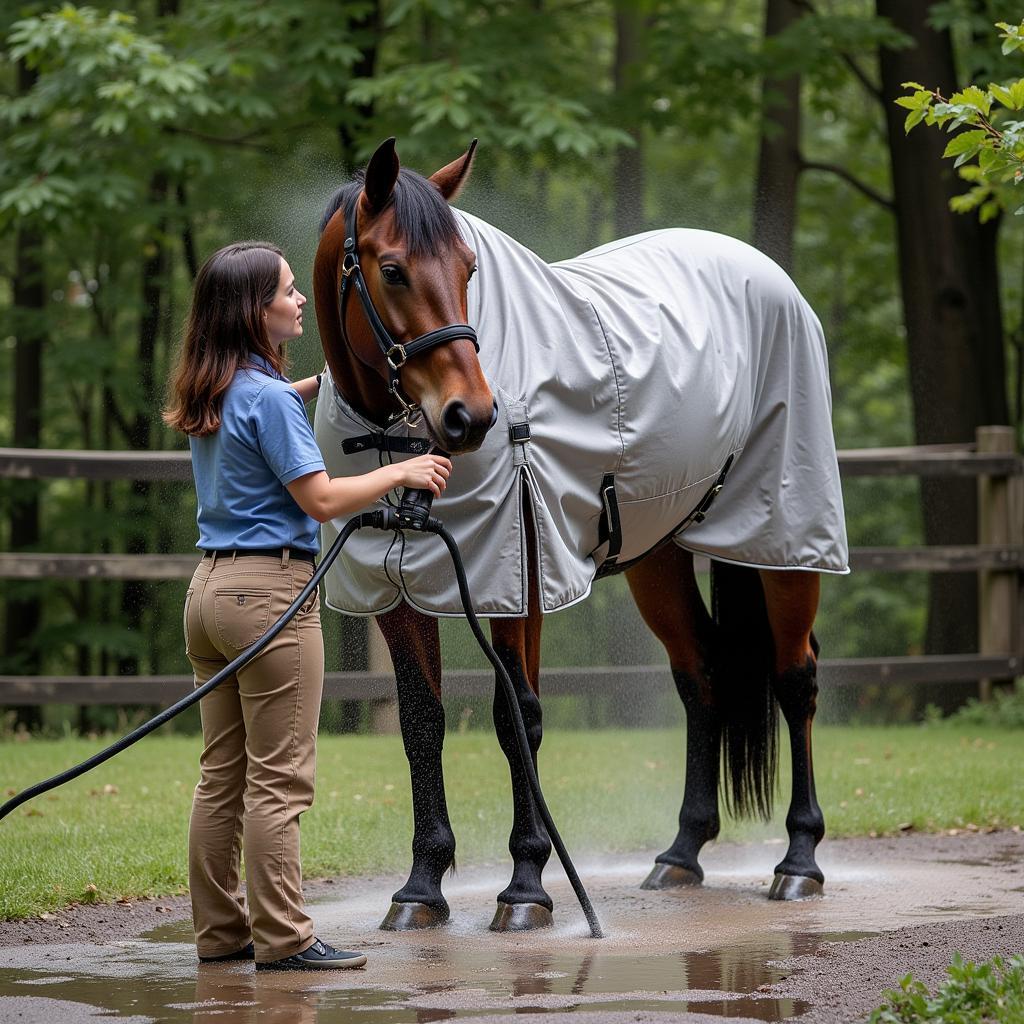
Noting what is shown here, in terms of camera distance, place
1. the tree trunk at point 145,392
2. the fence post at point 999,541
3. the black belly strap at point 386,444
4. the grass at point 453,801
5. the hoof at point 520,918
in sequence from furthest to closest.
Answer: the tree trunk at point 145,392
the fence post at point 999,541
the grass at point 453,801
the hoof at point 520,918
the black belly strap at point 386,444

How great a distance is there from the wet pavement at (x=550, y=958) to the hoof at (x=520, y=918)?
47mm

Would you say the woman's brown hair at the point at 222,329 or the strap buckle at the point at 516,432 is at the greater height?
the woman's brown hair at the point at 222,329

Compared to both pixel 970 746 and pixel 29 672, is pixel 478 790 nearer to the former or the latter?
pixel 970 746

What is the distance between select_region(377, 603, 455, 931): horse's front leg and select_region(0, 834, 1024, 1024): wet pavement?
0.53ft

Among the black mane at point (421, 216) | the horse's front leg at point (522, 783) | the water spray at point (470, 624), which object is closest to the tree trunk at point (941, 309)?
the horse's front leg at point (522, 783)

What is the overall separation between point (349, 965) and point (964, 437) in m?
7.73

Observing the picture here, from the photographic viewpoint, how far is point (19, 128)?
1038cm

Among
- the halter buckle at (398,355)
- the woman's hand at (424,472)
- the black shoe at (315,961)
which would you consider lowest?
the black shoe at (315,961)

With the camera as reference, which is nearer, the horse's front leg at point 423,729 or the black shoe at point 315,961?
the black shoe at point 315,961

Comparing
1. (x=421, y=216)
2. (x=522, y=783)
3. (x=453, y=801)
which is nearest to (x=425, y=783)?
(x=522, y=783)

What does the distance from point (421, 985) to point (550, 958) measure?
1.46ft

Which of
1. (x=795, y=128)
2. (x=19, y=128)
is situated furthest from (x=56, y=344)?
(x=795, y=128)

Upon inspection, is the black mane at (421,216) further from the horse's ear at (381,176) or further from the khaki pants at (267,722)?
the khaki pants at (267,722)

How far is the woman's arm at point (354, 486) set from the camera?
11.6ft
